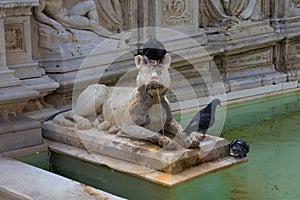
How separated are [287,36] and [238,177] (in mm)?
5230

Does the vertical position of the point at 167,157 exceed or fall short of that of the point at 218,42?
it falls short

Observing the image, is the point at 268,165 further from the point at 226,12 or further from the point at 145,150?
the point at 226,12

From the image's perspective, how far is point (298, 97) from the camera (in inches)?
342

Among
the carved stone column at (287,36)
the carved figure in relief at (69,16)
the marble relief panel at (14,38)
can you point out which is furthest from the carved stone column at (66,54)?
the carved stone column at (287,36)

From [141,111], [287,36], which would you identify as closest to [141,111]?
[141,111]

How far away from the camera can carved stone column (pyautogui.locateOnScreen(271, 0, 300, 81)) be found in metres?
9.65

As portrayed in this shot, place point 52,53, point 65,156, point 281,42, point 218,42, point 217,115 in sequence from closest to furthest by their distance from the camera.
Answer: point 65,156 → point 52,53 → point 217,115 → point 218,42 → point 281,42

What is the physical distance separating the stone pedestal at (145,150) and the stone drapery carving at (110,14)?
2121 mm

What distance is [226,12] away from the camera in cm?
898

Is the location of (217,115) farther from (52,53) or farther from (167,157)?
(167,157)

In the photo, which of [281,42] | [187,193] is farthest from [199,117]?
[281,42]

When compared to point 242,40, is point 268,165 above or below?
below

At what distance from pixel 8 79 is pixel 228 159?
2087 mm

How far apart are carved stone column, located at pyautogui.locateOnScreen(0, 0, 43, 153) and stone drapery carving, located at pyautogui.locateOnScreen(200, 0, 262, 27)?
3718 mm
